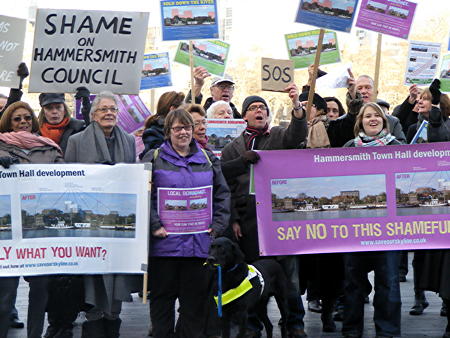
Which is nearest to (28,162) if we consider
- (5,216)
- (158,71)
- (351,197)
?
(5,216)

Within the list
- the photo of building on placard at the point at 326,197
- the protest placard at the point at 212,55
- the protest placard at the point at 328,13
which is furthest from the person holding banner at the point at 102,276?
the protest placard at the point at 212,55

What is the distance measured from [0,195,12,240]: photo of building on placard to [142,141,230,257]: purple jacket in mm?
1145

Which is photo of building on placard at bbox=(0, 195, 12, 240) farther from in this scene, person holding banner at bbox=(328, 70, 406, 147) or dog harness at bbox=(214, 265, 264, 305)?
person holding banner at bbox=(328, 70, 406, 147)

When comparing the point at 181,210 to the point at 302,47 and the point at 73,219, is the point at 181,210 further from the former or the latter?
the point at 302,47

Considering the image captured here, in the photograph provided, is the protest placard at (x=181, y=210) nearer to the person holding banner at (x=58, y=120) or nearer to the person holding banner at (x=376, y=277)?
the person holding banner at (x=58, y=120)

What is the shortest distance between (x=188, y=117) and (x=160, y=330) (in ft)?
5.72

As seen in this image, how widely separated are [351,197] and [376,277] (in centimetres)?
73

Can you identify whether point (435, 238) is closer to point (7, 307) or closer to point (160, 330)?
point (160, 330)

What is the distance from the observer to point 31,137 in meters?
7.21

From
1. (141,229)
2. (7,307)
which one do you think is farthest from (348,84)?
(7,307)

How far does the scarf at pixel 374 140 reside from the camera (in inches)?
303

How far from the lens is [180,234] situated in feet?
23.1

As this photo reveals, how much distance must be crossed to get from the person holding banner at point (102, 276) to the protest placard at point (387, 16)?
3.64 metres

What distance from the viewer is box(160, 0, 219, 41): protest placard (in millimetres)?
10875
